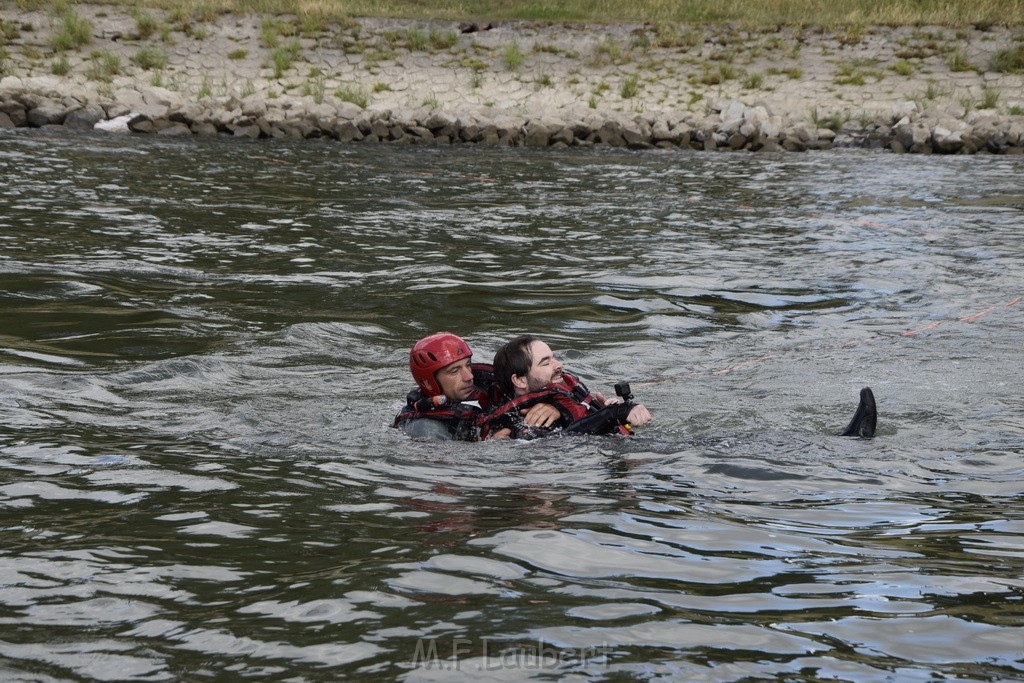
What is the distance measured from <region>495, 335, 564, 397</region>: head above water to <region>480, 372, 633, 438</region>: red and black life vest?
10cm

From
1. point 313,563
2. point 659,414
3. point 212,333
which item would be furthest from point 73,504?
point 212,333

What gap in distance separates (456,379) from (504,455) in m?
0.73

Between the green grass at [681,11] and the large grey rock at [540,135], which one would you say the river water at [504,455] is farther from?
the green grass at [681,11]

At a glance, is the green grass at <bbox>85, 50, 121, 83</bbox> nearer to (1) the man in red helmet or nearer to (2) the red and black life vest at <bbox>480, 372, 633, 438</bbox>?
(1) the man in red helmet

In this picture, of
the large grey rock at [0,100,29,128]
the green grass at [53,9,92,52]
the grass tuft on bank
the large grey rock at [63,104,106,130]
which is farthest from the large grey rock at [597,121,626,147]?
the green grass at [53,9,92,52]

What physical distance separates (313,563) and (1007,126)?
24.3m

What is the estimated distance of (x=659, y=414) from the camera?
7766 millimetres

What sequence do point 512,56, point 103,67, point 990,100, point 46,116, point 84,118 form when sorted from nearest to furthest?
1. point 46,116
2. point 84,118
3. point 990,100
4. point 103,67
5. point 512,56

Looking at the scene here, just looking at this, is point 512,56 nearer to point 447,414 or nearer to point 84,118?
point 84,118

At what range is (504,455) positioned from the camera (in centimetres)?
662

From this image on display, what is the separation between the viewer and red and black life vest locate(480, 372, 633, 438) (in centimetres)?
685

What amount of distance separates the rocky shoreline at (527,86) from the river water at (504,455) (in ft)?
33.3

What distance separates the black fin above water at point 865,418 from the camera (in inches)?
261

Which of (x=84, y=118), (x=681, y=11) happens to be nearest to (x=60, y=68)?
(x=84, y=118)
